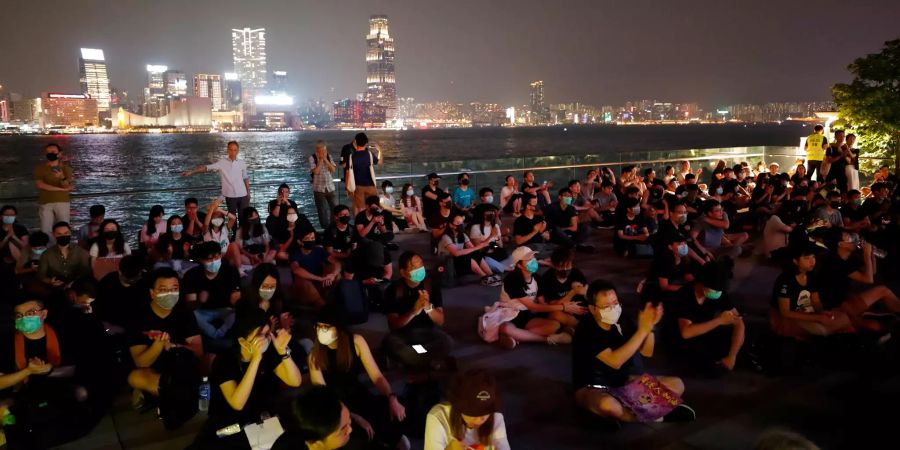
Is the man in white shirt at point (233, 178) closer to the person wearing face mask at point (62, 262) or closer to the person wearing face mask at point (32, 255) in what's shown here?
the person wearing face mask at point (32, 255)

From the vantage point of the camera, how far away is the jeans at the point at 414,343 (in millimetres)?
5131

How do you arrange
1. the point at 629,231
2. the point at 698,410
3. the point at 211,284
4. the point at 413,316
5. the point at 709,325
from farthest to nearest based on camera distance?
the point at 629,231 → the point at 211,284 → the point at 413,316 → the point at 709,325 → the point at 698,410

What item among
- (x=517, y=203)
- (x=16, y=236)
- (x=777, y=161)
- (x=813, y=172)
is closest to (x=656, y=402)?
(x=16, y=236)

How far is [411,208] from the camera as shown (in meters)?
12.6

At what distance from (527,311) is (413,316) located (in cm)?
139

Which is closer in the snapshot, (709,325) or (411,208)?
(709,325)

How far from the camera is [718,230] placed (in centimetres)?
989

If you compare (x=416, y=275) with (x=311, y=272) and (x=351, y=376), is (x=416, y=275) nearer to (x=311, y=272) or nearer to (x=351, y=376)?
(x=351, y=376)

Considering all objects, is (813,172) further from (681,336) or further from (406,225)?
(681,336)

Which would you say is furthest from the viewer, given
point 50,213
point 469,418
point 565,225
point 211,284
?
point 565,225

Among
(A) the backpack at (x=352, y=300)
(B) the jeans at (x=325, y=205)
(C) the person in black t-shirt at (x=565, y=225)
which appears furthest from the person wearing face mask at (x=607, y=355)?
(B) the jeans at (x=325, y=205)

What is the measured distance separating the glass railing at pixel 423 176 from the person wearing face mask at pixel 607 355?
9.01m

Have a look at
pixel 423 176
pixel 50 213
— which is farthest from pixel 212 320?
pixel 423 176

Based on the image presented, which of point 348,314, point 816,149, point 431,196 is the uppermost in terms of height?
point 816,149
